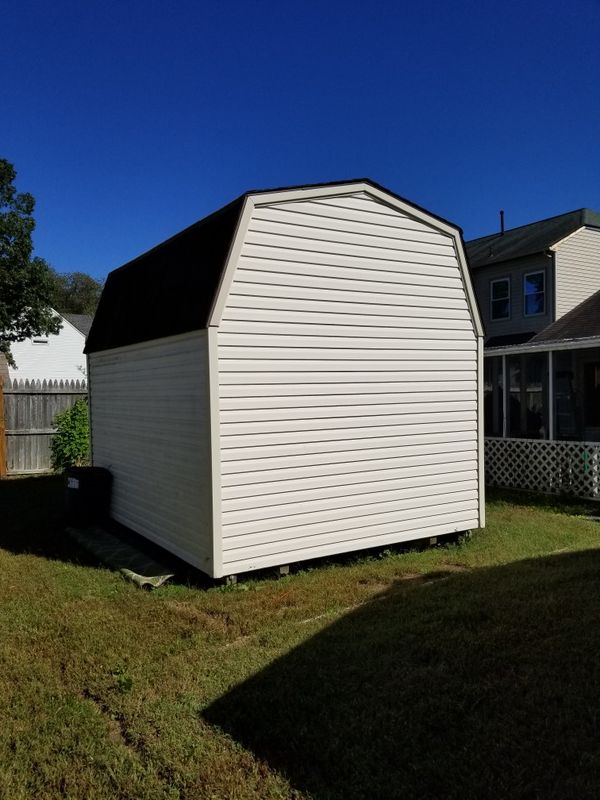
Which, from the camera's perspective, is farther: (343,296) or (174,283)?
(174,283)

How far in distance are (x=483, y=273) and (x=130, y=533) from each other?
1694 centimetres

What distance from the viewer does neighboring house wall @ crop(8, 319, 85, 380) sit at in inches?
1314

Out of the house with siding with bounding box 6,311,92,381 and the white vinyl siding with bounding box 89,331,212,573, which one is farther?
the house with siding with bounding box 6,311,92,381

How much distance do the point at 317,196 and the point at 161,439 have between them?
3.26 metres

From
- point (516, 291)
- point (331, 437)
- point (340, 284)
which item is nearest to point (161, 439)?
point (331, 437)

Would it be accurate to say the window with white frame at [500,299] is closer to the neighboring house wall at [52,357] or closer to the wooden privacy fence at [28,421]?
the wooden privacy fence at [28,421]

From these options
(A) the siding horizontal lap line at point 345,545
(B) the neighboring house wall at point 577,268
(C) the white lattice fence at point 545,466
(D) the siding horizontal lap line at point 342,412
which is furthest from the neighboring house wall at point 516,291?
(A) the siding horizontal lap line at point 345,545

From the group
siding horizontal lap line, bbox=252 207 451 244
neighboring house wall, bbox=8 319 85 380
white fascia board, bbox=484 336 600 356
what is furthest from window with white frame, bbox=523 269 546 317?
neighboring house wall, bbox=8 319 85 380

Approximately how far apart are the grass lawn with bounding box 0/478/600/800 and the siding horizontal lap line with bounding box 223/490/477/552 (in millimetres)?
451

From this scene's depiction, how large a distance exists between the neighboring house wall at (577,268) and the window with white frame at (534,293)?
0.55 meters

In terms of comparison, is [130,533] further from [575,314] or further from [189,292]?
[575,314]

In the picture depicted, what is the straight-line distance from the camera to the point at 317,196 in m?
6.44

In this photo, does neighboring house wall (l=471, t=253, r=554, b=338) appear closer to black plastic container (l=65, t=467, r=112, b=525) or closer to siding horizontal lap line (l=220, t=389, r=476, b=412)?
siding horizontal lap line (l=220, t=389, r=476, b=412)

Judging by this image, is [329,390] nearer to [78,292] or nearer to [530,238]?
[530,238]
